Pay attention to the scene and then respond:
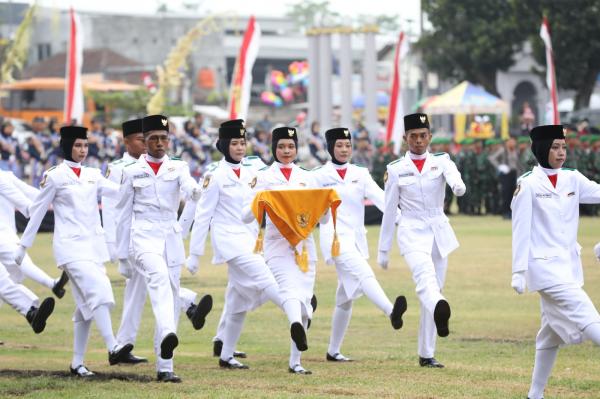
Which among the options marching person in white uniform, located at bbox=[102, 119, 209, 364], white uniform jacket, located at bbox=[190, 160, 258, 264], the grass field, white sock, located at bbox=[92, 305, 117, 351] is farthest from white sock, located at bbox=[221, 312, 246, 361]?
white sock, located at bbox=[92, 305, 117, 351]

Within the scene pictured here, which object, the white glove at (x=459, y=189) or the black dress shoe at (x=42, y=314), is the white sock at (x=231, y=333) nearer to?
the black dress shoe at (x=42, y=314)

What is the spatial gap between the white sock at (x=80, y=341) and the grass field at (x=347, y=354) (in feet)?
0.84

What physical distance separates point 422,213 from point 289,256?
4.02 ft

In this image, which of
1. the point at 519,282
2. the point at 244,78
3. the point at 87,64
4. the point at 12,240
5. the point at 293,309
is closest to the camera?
the point at 519,282

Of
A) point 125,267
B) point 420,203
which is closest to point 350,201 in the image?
point 420,203

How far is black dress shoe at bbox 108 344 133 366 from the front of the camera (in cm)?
1240

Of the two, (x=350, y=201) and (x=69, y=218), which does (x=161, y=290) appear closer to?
(x=69, y=218)

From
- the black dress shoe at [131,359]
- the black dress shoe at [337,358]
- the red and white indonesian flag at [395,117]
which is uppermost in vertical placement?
the red and white indonesian flag at [395,117]

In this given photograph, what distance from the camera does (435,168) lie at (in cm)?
1271

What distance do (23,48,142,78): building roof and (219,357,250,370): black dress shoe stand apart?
78727 mm

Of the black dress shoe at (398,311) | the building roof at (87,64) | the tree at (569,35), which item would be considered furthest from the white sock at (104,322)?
the building roof at (87,64)

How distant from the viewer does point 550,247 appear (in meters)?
10.3

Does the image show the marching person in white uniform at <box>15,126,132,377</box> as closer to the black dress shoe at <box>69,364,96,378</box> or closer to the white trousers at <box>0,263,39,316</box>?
the black dress shoe at <box>69,364,96,378</box>

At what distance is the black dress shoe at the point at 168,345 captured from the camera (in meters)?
11.3
